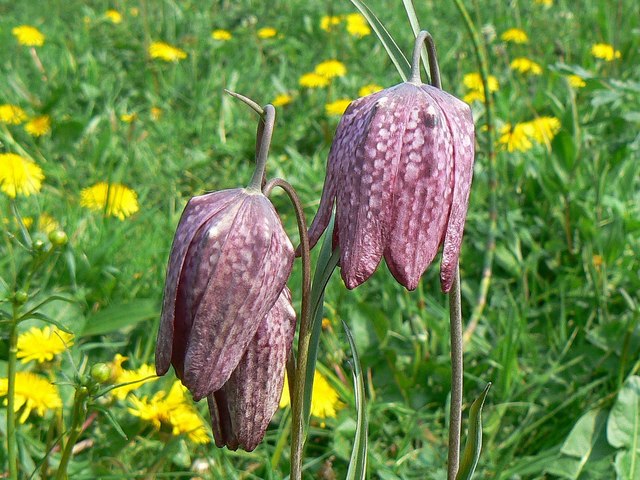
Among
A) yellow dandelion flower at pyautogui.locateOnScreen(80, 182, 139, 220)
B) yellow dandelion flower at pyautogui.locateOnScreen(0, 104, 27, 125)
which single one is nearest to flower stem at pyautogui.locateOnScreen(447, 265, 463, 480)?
yellow dandelion flower at pyautogui.locateOnScreen(80, 182, 139, 220)

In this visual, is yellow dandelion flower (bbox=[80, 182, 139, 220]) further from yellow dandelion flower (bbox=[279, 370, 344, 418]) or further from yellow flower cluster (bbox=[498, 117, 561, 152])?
yellow flower cluster (bbox=[498, 117, 561, 152])

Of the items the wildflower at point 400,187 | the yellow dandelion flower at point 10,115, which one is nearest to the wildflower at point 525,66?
the yellow dandelion flower at point 10,115

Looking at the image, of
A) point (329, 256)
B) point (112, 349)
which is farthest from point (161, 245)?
point (329, 256)

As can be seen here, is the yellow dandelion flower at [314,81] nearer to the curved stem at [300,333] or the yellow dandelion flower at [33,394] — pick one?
the yellow dandelion flower at [33,394]

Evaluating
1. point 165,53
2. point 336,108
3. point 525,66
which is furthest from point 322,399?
point 165,53

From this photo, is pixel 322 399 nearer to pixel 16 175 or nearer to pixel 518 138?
pixel 16 175

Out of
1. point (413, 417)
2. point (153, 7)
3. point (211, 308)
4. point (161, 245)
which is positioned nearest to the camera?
point (211, 308)

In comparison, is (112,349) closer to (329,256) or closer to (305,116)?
(329,256)
